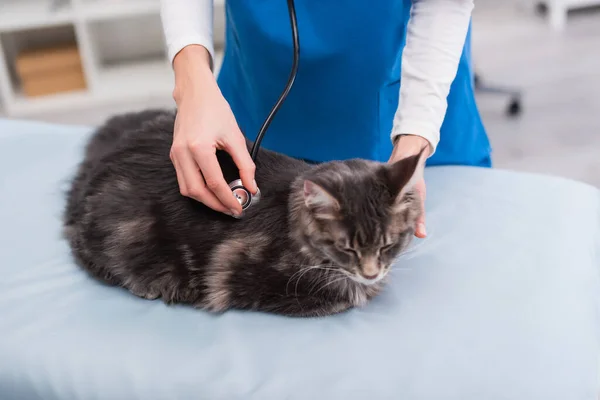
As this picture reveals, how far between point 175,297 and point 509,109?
1962mm

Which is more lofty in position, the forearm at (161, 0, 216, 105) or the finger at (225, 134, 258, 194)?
the forearm at (161, 0, 216, 105)

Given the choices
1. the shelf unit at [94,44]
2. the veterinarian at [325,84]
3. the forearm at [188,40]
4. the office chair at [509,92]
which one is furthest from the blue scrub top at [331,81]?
the shelf unit at [94,44]

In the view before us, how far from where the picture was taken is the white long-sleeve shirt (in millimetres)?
903

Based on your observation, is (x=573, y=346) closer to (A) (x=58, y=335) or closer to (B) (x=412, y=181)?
(B) (x=412, y=181)

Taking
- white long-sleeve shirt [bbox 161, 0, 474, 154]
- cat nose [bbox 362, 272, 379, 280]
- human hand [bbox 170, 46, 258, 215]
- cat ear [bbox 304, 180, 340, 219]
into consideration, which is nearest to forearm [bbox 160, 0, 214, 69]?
white long-sleeve shirt [bbox 161, 0, 474, 154]

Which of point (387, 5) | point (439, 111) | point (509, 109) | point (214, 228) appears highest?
point (387, 5)

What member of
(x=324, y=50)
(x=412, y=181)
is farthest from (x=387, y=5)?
(x=412, y=181)

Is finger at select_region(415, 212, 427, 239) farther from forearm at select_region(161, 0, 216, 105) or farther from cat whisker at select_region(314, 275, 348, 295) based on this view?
forearm at select_region(161, 0, 216, 105)

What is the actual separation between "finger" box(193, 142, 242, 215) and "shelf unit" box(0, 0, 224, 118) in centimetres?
199

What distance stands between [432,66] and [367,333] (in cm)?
42

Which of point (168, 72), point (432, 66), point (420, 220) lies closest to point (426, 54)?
point (432, 66)

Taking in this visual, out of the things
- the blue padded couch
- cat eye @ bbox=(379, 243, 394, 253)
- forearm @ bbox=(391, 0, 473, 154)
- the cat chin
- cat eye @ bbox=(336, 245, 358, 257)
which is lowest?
the blue padded couch

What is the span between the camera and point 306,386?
2.36 feet

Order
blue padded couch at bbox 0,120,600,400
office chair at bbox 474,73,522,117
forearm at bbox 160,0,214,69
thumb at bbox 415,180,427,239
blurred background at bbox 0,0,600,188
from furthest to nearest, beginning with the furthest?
office chair at bbox 474,73,522,117 < blurred background at bbox 0,0,600,188 < forearm at bbox 160,0,214,69 < thumb at bbox 415,180,427,239 < blue padded couch at bbox 0,120,600,400
